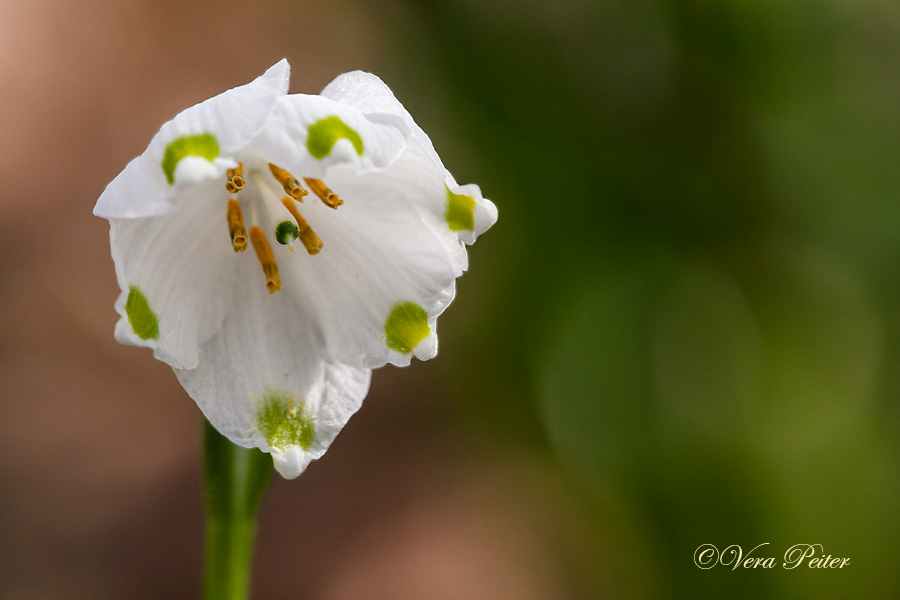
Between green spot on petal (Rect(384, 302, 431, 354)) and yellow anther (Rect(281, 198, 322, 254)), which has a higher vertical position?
yellow anther (Rect(281, 198, 322, 254))

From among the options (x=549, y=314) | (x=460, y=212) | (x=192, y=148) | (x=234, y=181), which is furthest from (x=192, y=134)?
(x=549, y=314)

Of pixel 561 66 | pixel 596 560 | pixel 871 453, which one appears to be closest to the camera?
pixel 871 453

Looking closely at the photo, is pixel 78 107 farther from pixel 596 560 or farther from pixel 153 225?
pixel 596 560

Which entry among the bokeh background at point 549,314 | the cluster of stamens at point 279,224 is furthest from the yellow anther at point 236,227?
the bokeh background at point 549,314

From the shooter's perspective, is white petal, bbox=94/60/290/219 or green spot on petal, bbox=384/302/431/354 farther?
green spot on petal, bbox=384/302/431/354

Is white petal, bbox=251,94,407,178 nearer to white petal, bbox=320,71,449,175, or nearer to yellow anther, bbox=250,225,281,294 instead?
white petal, bbox=320,71,449,175

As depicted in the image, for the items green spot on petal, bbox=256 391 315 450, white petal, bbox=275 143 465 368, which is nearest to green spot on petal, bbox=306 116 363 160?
white petal, bbox=275 143 465 368

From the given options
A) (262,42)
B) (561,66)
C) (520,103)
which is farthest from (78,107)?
(561,66)
